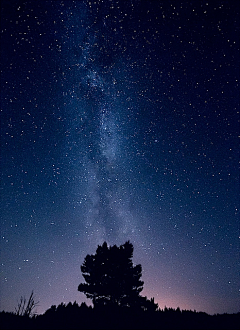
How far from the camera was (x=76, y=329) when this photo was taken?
8.91m

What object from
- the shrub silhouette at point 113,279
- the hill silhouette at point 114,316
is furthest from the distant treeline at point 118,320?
the shrub silhouette at point 113,279

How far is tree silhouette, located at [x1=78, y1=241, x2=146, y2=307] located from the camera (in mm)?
17203

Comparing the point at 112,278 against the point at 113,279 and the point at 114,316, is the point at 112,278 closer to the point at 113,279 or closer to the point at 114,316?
the point at 113,279

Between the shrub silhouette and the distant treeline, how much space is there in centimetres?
590

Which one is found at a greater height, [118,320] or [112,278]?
[112,278]

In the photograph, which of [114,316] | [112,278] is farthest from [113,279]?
[114,316]

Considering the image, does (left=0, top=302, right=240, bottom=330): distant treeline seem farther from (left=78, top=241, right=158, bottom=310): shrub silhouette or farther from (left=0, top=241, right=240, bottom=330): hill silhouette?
(left=78, top=241, right=158, bottom=310): shrub silhouette

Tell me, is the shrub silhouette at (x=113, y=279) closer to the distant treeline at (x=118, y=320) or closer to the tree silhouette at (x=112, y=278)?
the tree silhouette at (x=112, y=278)

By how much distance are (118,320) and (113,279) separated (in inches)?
325

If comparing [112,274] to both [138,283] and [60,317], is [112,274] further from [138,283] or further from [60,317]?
[60,317]

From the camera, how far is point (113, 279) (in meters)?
17.9

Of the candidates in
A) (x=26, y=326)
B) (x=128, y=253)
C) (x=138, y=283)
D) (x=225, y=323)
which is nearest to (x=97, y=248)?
(x=128, y=253)

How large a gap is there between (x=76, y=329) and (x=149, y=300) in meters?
10.5

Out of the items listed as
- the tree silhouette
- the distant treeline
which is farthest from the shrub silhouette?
the distant treeline
